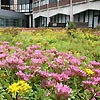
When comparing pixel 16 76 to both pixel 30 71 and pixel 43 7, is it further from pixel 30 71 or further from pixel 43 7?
pixel 43 7

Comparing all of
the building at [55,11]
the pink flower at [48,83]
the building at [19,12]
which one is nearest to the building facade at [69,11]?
the building at [55,11]

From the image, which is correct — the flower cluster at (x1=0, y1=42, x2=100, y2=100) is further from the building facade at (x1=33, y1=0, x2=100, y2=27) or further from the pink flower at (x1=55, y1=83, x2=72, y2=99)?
the building facade at (x1=33, y1=0, x2=100, y2=27)

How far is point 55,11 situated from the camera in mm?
39844

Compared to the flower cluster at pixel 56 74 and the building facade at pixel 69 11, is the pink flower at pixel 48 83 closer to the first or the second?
the flower cluster at pixel 56 74

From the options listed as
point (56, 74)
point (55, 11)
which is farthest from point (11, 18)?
point (56, 74)

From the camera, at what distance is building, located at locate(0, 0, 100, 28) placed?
31781 mm

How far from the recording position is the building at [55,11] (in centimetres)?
3178

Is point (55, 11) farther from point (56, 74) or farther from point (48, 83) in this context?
point (48, 83)

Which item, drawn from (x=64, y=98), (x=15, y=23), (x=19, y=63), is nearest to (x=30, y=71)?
(x=19, y=63)

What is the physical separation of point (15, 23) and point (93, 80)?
1909 inches

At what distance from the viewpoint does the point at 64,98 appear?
205cm

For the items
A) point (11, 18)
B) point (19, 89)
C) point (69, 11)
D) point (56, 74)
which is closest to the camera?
point (19, 89)

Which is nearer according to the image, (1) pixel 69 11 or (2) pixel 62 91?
(2) pixel 62 91

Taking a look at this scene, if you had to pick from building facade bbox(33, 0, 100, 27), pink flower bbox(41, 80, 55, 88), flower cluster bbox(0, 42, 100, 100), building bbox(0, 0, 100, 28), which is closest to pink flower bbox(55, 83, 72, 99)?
flower cluster bbox(0, 42, 100, 100)
